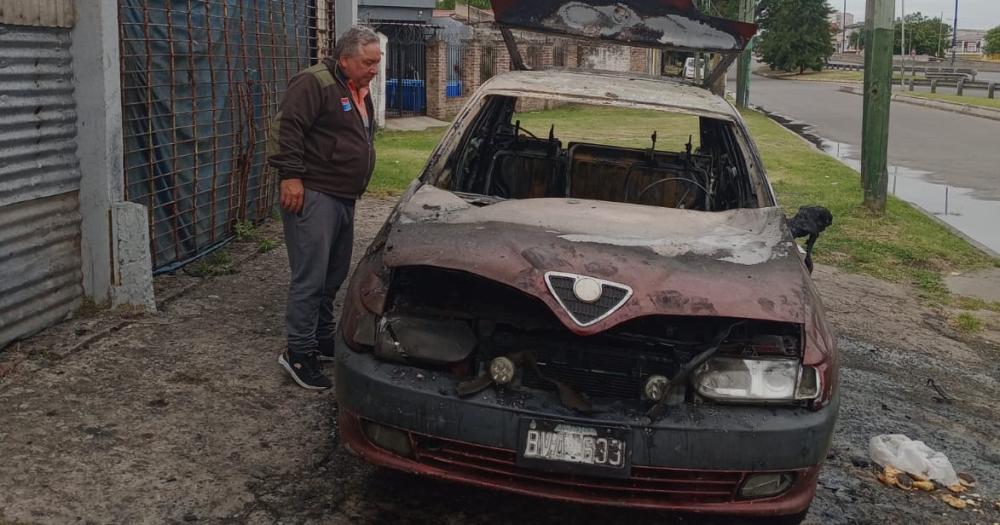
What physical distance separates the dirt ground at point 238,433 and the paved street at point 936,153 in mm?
5802

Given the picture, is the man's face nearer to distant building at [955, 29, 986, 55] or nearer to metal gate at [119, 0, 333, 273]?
metal gate at [119, 0, 333, 273]

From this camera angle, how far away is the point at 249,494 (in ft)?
12.0

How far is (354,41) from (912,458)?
9.88 feet

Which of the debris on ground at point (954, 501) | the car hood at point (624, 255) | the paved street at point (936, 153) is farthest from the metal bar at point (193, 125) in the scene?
the paved street at point (936, 153)

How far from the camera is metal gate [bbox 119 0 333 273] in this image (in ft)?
20.0

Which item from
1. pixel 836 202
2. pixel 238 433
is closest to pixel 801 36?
pixel 836 202

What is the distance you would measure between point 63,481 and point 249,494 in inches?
26.3

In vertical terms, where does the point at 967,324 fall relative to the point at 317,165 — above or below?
below

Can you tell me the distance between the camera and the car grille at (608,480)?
321 centimetres

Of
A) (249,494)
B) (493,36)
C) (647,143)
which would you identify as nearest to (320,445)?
(249,494)

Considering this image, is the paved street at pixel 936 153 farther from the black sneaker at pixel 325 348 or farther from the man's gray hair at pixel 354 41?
the man's gray hair at pixel 354 41

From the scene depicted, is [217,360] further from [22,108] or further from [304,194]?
[22,108]

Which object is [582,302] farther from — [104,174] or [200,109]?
[200,109]

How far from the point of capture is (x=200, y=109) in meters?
6.85
